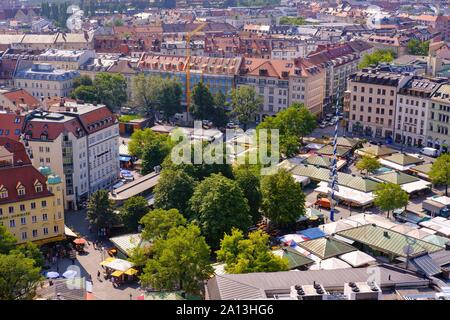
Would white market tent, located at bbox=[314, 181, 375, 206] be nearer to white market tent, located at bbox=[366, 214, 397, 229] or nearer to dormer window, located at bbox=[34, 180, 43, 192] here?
white market tent, located at bbox=[366, 214, 397, 229]

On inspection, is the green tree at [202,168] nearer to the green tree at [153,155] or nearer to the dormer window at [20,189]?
the green tree at [153,155]

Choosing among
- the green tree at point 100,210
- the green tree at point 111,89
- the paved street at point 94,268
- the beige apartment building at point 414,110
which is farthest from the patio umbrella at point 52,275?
the beige apartment building at point 414,110

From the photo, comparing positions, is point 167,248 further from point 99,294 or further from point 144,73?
point 144,73

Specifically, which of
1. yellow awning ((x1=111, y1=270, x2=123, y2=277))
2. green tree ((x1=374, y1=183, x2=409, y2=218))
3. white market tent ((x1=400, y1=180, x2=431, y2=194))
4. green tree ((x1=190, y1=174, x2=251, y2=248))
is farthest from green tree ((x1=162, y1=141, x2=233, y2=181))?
white market tent ((x1=400, y1=180, x2=431, y2=194))

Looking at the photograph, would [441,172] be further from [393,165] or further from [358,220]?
[358,220]

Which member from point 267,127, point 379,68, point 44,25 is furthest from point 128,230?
point 44,25

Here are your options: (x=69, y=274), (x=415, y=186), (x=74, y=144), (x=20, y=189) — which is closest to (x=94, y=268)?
(x=69, y=274)

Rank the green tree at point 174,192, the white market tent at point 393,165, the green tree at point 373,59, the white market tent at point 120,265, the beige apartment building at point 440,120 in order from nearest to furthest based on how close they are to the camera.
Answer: the white market tent at point 120,265 → the green tree at point 174,192 → the white market tent at point 393,165 → the beige apartment building at point 440,120 → the green tree at point 373,59
